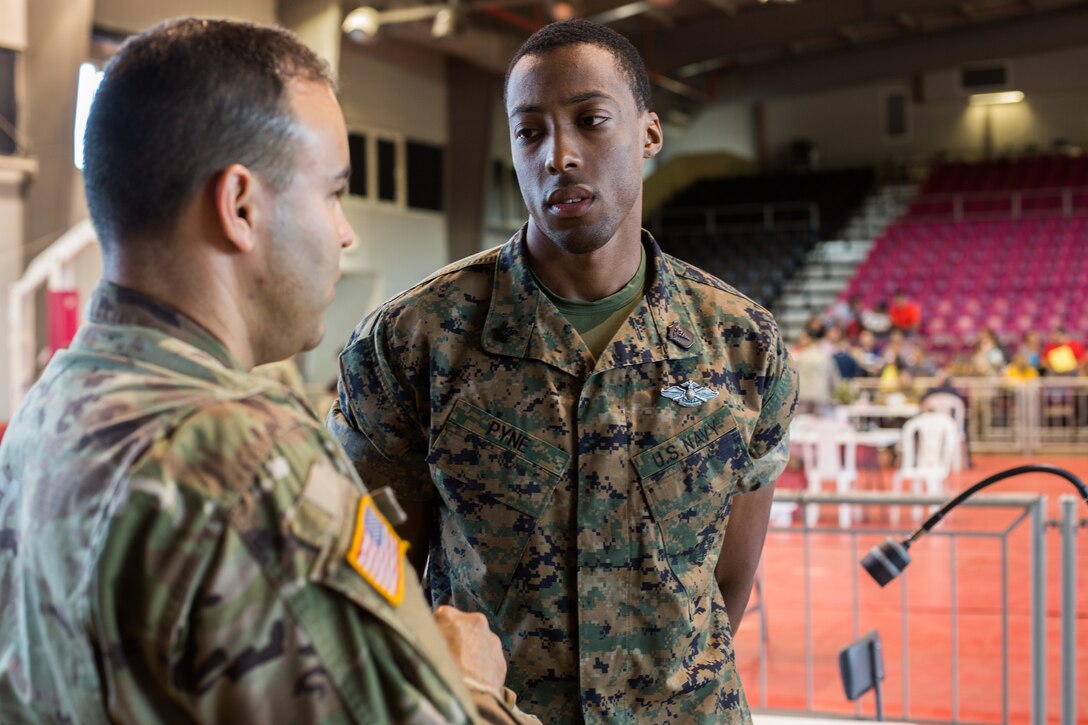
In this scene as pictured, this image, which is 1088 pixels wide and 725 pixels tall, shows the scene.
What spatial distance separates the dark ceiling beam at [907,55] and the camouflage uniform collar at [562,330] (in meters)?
19.7

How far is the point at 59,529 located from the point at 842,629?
569cm

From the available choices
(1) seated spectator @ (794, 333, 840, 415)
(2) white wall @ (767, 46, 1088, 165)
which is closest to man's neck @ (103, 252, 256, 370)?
(1) seated spectator @ (794, 333, 840, 415)

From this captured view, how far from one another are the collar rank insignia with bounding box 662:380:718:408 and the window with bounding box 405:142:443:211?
53.3 ft

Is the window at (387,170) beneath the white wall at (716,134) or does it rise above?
beneath

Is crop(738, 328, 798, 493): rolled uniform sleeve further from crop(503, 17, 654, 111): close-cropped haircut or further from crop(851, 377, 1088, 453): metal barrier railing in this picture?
crop(851, 377, 1088, 453): metal barrier railing

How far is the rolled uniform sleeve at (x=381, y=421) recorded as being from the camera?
1.79 metres

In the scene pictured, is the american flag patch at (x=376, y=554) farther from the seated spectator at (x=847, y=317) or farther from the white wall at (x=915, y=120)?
the white wall at (x=915, y=120)

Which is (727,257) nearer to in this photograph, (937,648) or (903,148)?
(903,148)

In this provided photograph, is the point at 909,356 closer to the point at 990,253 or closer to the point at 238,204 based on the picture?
the point at 990,253

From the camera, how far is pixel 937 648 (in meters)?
5.57

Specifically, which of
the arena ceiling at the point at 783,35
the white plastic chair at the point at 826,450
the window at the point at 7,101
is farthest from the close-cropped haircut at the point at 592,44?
the arena ceiling at the point at 783,35

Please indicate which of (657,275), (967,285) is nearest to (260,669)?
(657,275)

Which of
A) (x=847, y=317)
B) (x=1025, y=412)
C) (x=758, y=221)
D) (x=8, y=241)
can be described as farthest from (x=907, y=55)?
(x=8, y=241)

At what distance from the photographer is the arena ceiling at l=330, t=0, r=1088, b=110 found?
55.4 feet
